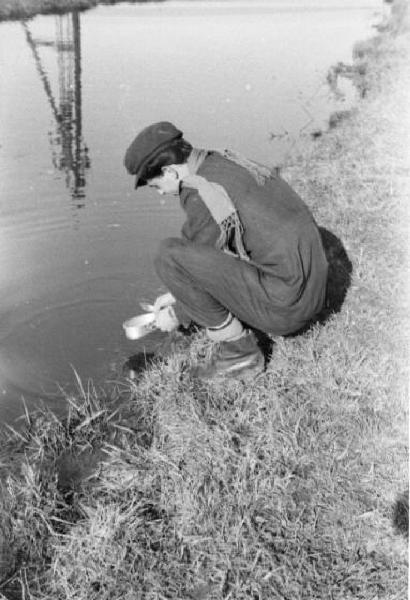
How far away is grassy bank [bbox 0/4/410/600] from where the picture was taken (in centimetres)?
206

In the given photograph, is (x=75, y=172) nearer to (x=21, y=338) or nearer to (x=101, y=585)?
(x=21, y=338)

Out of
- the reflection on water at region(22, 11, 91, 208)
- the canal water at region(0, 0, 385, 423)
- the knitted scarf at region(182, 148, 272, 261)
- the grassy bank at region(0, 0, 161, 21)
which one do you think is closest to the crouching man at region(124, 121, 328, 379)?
the knitted scarf at region(182, 148, 272, 261)

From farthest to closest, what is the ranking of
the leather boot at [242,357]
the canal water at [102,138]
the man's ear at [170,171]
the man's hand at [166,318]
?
1. the canal water at [102,138]
2. the man's hand at [166,318]
3. the leather boot at [242,357]
4. the man's ear at [170,171]

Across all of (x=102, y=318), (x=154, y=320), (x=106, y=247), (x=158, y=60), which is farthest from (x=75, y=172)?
(x=158, y=60)

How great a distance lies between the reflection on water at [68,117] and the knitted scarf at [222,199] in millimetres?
3562

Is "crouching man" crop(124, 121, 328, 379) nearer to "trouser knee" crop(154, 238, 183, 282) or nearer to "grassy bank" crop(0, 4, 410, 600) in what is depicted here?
"trouser knee" crop(154, 238, 183, 282)

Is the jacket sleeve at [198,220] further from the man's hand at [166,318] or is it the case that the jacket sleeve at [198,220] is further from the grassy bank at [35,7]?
the grassy bank at [35,7]

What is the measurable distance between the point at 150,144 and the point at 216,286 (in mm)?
770

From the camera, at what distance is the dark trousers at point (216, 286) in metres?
2.73

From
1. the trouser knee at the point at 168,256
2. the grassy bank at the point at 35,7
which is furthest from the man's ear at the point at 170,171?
the grassy bank at the point at 35,7

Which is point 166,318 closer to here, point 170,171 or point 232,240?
point 232,240

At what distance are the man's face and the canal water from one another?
1.35m

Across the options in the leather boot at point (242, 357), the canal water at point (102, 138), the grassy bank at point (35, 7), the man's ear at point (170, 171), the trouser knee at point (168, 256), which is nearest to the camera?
the man's ear at point (170, 171)

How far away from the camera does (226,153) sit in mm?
2816
